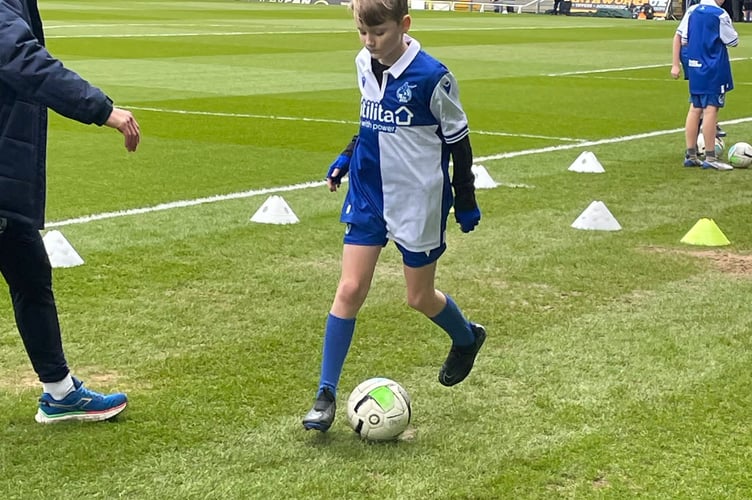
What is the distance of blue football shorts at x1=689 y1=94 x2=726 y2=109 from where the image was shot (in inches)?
492

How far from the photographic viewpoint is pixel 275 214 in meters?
9.29

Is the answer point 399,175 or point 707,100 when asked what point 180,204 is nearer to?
point 399,175

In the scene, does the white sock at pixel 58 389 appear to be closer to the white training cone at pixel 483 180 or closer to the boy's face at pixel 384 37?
the boy's face at pixel 384 37

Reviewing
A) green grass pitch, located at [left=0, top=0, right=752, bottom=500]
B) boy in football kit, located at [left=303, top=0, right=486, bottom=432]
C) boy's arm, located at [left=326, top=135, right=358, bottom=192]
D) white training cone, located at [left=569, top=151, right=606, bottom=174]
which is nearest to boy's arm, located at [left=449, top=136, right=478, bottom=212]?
boy in football kit, located at [left=303, top=0, right=486, bottom=432]

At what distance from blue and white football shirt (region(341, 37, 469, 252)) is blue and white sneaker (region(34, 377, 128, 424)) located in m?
1.28

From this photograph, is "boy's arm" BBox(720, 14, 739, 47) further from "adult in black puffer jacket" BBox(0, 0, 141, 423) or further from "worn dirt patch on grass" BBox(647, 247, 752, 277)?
"adult in black puffer jacket" BBox(0, 0, 141, 423)

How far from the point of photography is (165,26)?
41.4 metres

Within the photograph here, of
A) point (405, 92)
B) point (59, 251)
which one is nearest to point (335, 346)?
point (405, 92)

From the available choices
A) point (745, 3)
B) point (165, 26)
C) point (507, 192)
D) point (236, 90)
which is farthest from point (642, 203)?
point (745, 3)

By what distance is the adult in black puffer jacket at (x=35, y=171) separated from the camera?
4375mm

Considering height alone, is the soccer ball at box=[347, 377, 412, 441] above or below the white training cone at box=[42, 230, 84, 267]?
above

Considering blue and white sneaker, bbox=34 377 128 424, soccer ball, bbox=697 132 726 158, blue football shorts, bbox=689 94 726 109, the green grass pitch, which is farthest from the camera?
soccer ball, bbox=697 132 726 158

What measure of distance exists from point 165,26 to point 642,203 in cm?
3312

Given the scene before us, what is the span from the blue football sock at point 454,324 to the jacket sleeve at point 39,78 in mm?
1748
